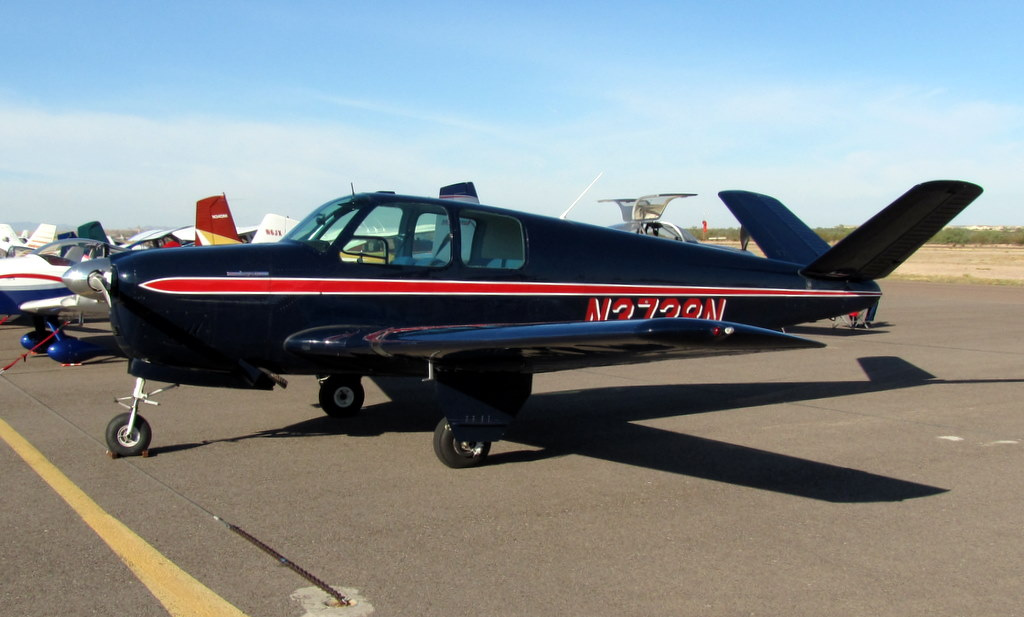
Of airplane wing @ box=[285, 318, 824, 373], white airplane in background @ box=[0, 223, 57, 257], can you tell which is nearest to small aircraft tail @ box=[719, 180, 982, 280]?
airplane wing @ box=[285, 318, 824, 373]

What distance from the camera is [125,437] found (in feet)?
20.2

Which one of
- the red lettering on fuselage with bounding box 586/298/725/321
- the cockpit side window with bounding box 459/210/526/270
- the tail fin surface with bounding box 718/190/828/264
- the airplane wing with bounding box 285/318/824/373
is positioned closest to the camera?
the airplane wing with bounding box 285/318/824/373

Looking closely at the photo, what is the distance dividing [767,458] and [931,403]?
3.21m

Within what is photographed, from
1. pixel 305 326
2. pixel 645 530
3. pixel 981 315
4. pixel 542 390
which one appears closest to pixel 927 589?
pixel 645 530

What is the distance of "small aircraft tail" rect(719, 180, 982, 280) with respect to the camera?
7.23 meters

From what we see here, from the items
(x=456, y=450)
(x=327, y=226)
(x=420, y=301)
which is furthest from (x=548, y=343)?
(x=327, y=226)

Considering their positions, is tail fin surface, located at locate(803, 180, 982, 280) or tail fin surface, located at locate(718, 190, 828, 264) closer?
tail fin surface, located at locate(803, 180, 982, 280)

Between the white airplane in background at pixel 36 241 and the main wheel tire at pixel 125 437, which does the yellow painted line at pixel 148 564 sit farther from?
the white airplane in background at pixel 36 241

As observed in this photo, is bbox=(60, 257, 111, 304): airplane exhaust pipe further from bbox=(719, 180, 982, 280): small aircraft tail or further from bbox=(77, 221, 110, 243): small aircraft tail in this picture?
bbox=(77, 221, 110, 243): small aircraft tail

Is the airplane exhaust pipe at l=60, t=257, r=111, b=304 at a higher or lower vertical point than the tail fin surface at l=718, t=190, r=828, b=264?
lower

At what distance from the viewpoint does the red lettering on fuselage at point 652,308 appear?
23.3ft

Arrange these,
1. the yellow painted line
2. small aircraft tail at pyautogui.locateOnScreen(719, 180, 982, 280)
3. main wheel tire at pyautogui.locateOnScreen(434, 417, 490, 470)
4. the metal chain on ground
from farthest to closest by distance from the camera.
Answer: small aircraft tail at pyautogui.locateOnScreen(719, 180, 982, 280) < main wheel tire at pyautogui.locateOnScreen(434, 417, 490, 470) < the metal chain on ground < the yellow painted line

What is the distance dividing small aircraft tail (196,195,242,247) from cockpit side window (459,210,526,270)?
54.2ft

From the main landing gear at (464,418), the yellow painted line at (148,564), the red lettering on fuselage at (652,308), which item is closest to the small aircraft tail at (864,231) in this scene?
the red lettering on fuselage at (652,308)
